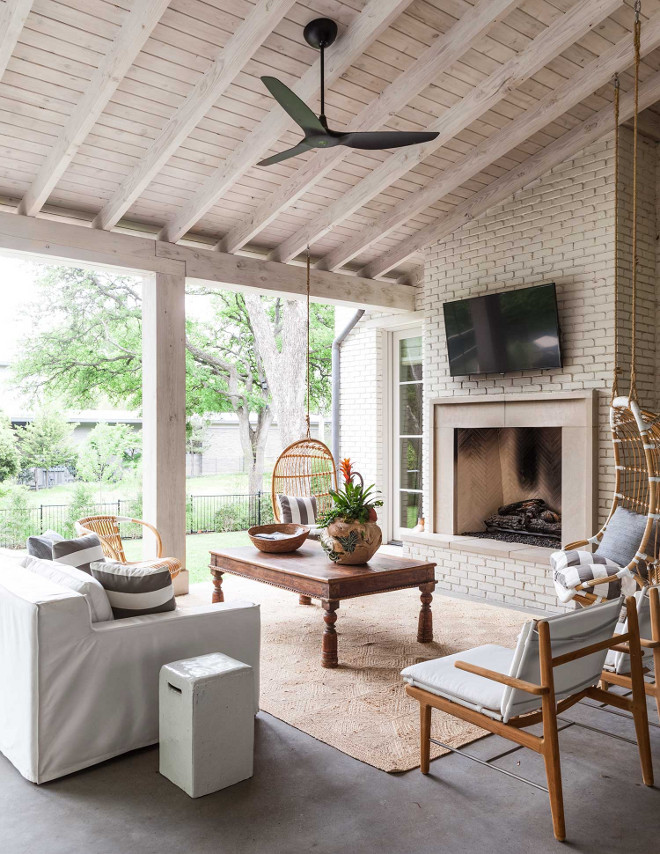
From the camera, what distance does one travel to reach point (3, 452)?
35.3ft

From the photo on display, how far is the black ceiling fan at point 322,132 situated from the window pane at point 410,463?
450cm

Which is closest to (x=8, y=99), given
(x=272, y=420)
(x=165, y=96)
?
(x=165, y=96)

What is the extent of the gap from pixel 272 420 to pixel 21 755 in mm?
10524

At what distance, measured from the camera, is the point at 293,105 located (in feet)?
11.4

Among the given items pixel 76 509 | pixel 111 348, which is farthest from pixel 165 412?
pixel 111 348

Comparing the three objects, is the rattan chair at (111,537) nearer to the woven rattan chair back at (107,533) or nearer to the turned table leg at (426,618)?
the woven rattan chair back at (107,533)

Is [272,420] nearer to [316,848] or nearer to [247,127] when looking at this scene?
[247,127]

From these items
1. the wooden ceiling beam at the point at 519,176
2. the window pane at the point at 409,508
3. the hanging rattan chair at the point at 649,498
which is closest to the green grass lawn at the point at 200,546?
the window pane at the point at 409,508

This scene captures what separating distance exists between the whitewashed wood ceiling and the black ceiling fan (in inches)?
3.2

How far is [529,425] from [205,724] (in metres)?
3.91

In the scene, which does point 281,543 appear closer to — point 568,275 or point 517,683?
point 517,683

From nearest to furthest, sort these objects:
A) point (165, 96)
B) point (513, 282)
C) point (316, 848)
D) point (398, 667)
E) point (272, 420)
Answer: point (316, 848), point (398, 667), point (165, 96), point (513, 282), point (272, 420)

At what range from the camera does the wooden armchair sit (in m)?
2.39

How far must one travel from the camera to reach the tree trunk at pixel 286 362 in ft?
37.5
